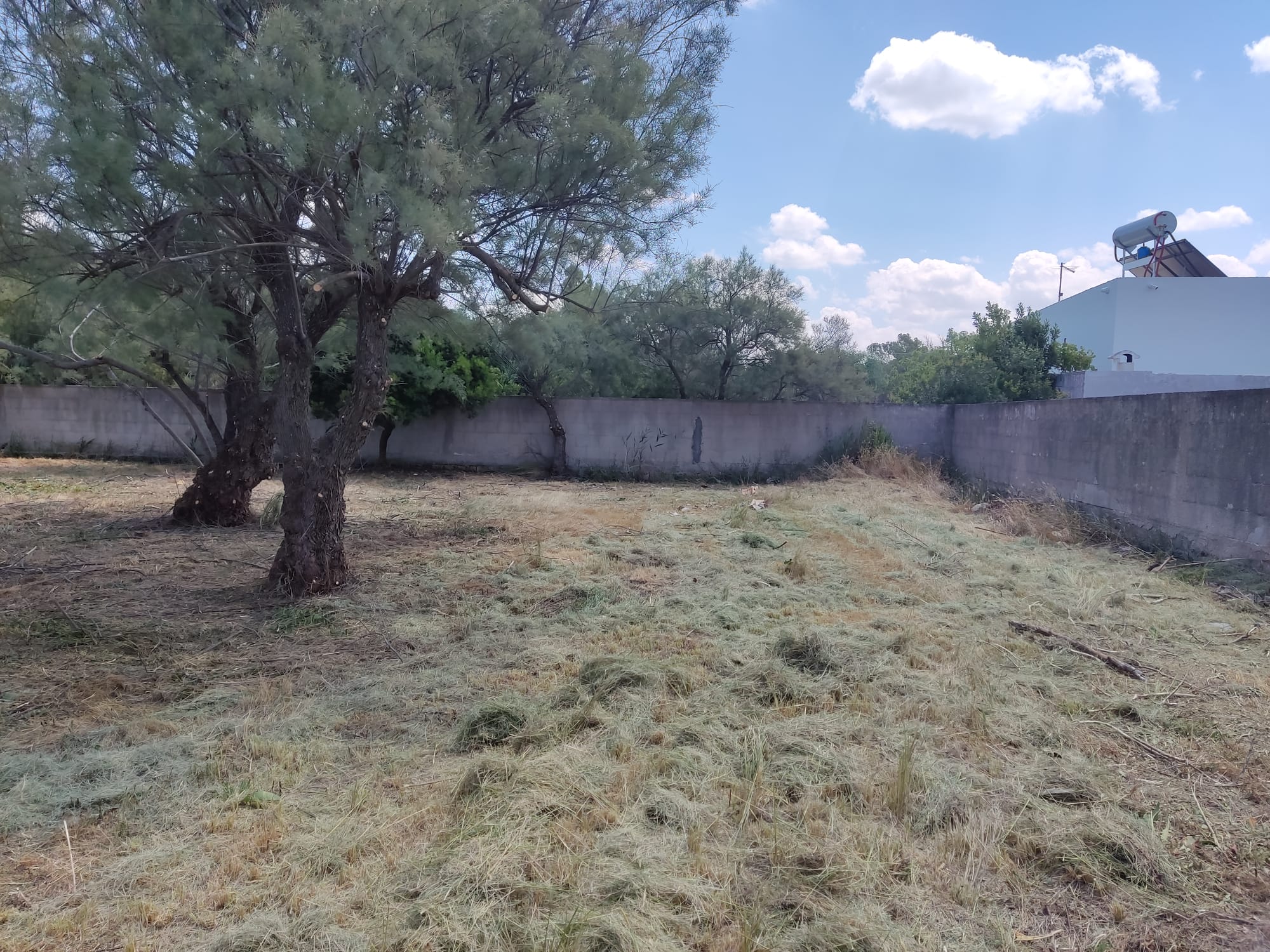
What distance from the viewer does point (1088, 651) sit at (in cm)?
410

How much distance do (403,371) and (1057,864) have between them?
12231mm

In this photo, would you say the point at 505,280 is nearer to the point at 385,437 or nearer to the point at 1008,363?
the point at 385,437

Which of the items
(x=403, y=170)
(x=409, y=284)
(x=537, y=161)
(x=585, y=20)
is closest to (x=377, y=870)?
(x=403, y=170)

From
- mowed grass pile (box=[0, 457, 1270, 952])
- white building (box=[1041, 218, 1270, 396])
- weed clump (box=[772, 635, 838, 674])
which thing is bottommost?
mowed grass pile (box=[0, 457, 1270, 952])

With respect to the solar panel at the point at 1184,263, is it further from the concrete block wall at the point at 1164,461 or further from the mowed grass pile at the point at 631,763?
the mowed grass pile at the point at 631,763

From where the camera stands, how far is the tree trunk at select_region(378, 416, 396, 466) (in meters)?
13.8

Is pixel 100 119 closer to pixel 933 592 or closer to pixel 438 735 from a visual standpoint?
pixel 438 735

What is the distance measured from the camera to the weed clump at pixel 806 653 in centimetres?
384

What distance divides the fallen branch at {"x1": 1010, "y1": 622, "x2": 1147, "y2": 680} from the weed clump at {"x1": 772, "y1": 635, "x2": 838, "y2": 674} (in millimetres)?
1297

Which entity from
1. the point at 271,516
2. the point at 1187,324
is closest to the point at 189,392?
the point at 271,516

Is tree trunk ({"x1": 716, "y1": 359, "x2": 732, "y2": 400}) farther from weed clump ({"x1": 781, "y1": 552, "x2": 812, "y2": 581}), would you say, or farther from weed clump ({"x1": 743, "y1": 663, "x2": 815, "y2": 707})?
weed clump ({"x1": 743, "y1": 663, "x2": 815, "y2": 707})

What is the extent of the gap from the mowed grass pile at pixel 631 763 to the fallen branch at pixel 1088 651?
101 mm

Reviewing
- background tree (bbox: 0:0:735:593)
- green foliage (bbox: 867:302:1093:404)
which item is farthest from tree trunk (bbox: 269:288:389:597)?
green foliage (bbox: 867:302:1093:404)

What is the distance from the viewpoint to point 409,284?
5410mm
